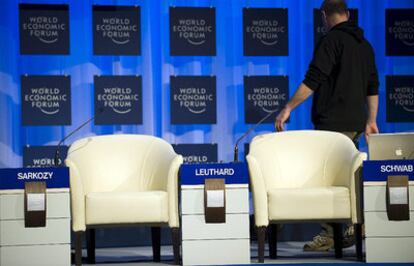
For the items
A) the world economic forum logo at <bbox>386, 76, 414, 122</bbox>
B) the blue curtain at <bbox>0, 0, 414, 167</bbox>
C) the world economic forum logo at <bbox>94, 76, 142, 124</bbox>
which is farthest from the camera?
the world economic forum logo at <bbox>386, 76, 414, 122</bbox>

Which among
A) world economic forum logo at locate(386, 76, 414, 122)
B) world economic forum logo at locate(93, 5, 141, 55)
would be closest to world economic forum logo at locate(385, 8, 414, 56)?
world economic forum logo at locate(386, 76, 414, 122)

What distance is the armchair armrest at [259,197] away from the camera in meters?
6.00

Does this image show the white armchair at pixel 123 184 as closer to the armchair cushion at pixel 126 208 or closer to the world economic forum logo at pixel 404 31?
the armchair cushion at pixel 126 208

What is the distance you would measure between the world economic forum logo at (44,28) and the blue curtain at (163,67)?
0.05 meters

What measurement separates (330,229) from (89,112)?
237 cm

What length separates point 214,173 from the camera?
5.95m

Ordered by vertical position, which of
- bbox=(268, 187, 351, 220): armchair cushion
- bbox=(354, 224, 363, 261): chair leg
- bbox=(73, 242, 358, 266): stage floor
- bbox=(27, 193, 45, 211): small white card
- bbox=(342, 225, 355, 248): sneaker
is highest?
bbox=(27, 193, 45, 211): small white card

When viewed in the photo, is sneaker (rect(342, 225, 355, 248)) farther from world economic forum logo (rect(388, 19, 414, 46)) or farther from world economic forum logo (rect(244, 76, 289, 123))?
world economic forum logo (rect(388, 19, 414, 46))

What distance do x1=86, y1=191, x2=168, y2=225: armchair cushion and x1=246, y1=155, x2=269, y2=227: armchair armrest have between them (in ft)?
1.96

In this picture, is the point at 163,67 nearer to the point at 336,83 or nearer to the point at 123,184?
the point at 123,184

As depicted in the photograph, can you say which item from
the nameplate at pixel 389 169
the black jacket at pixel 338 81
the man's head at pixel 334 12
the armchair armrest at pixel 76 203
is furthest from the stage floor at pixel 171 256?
the man's head at pixel 334 12

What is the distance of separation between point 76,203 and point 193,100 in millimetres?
2321

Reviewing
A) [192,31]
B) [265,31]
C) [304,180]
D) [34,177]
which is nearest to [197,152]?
[192,31]

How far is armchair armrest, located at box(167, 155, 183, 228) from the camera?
19.6 feet
